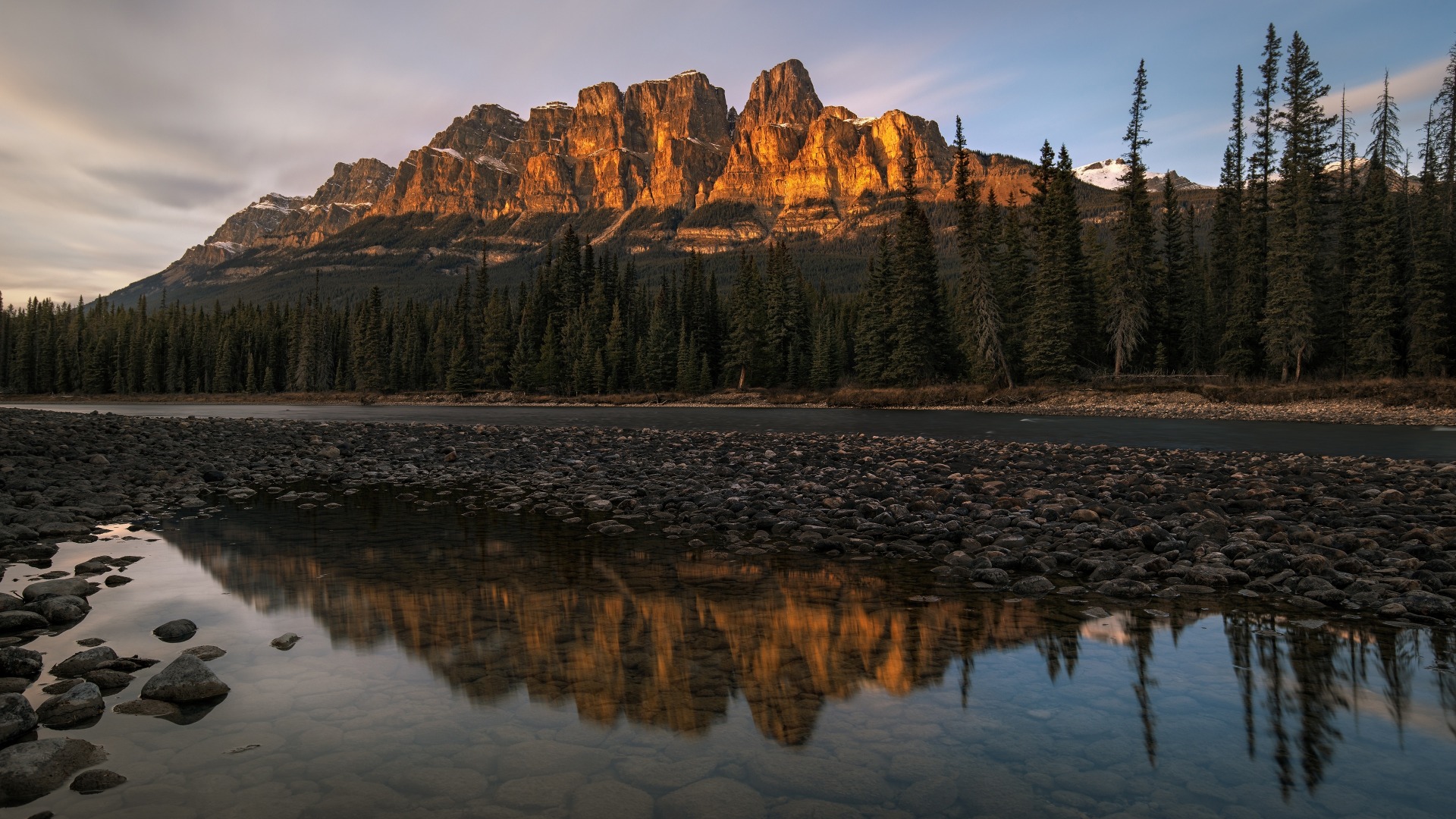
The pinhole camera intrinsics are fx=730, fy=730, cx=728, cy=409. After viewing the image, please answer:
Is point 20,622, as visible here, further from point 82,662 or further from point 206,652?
point 206,652

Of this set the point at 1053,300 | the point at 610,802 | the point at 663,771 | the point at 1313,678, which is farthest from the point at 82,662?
the point at 1053,300

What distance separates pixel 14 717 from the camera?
4.90m

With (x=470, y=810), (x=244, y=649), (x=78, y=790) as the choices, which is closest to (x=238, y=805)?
(x=78, y=790)

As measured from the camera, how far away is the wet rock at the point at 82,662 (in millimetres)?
6031

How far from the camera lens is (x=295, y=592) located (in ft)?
28.8

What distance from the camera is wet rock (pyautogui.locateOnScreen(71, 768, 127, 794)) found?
14.0 feet

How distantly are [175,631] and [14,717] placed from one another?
7.76 ft

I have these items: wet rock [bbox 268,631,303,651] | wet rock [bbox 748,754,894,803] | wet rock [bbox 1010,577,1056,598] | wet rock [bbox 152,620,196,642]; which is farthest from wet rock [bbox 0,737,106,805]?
wet rock [bbox 1010,577,1056,598]

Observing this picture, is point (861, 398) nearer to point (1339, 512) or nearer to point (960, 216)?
point (960, 216)

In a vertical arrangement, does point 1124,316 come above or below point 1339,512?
above

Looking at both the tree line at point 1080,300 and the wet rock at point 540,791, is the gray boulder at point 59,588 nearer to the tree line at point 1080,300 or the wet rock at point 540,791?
the wet rock at point 540,791

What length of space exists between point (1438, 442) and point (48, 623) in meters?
36.5

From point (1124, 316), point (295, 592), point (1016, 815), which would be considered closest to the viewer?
point (1016, 815)

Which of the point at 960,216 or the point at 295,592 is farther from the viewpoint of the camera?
the point at 960,216
